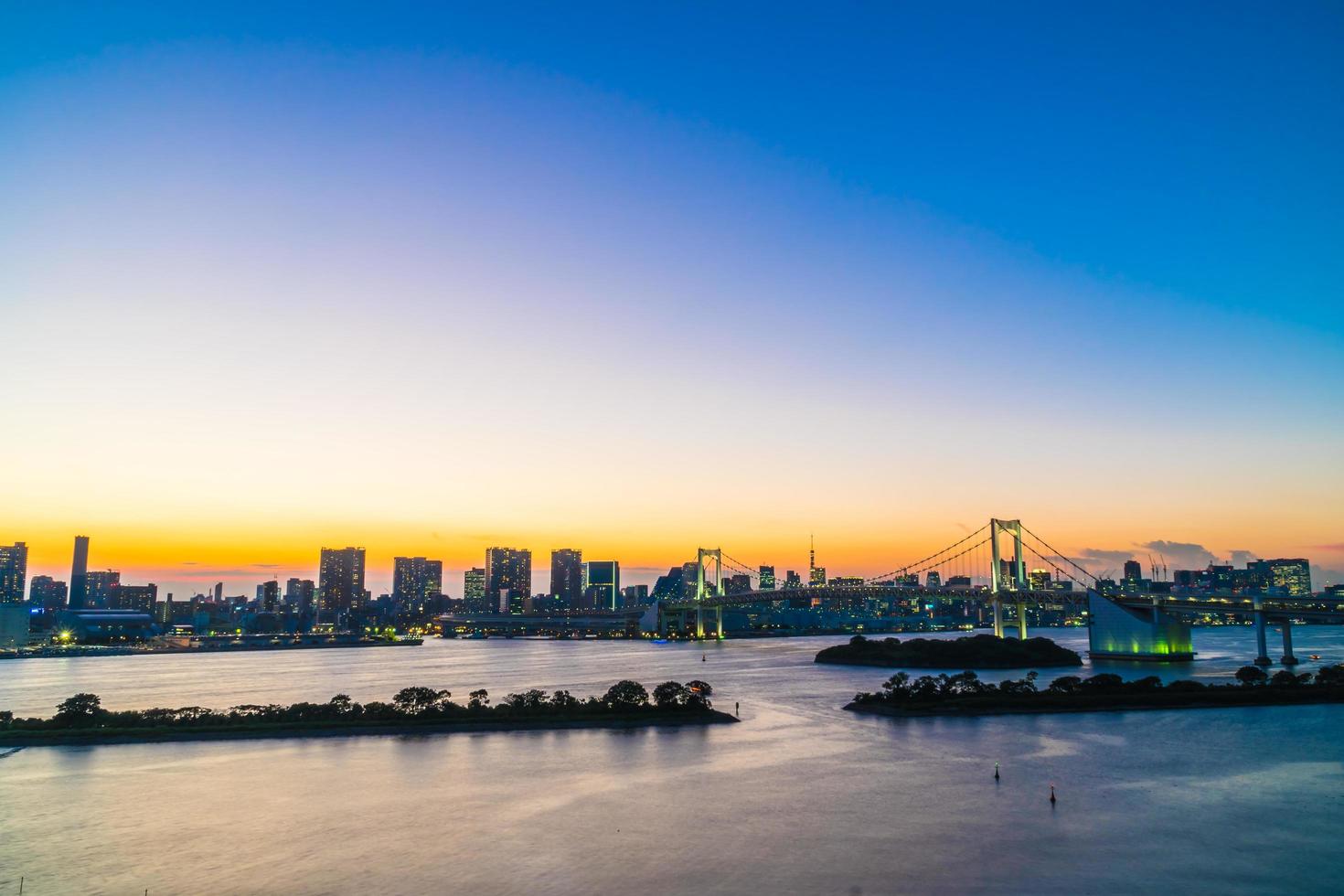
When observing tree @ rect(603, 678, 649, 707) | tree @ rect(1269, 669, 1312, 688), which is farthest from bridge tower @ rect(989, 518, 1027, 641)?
tree @ rect(603, 678, 649, 707)

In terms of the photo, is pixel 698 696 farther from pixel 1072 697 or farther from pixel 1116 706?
pixel 1116 706

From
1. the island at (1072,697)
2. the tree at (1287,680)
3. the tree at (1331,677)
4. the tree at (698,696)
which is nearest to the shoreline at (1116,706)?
the island at (1072,697)

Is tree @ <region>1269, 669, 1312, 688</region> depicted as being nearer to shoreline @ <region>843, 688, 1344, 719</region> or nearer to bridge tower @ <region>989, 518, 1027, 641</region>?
shoreline @ <region>843, 688, 1344, 719</region>

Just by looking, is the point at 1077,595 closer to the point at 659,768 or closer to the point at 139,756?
the point at 659,768

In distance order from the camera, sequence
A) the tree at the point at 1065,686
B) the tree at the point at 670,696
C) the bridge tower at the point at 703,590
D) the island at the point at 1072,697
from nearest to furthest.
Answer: the tree at the point at 670,696 → the island at the point at 1072,697 → the tree at the point at 1065,686 → the bridge tower at the point at 703,590

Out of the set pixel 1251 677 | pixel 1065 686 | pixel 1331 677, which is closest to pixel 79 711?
pixel 1065 686

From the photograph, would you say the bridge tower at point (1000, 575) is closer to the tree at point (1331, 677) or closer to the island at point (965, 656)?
the island at point (965, 656)
